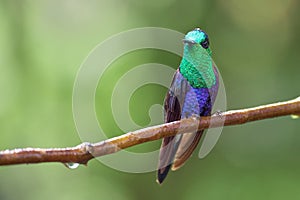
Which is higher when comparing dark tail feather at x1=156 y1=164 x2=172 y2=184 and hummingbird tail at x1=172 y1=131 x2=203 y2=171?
hummingbird tail at x1=172 y1=131 x2=203 y2=171

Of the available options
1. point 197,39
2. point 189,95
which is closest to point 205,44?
point 197,39

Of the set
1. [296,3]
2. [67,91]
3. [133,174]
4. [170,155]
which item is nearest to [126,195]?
[133,174]

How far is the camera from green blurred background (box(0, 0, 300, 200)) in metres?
4.56

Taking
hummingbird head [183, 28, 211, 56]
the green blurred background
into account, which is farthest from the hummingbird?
the green blurred background

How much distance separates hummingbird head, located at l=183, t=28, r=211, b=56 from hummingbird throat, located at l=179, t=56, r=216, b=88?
0.04 metres

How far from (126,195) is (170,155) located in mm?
3679

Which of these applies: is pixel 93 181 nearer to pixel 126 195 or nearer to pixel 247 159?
pixel 126 195

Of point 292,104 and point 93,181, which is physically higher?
point 93,181

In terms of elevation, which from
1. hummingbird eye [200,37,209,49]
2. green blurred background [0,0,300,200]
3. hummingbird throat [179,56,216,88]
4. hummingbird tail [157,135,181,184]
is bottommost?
hummingbird tail [157,135,181,184]

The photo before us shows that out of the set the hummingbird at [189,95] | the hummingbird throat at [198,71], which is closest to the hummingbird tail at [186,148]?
the hummingbird at [189,95]

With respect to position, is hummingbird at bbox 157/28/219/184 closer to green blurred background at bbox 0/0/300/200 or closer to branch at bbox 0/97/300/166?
branch at bbox 0/97/300/166

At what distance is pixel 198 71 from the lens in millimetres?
1283

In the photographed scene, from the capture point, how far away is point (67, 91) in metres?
4.50

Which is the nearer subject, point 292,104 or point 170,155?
point 292,104
